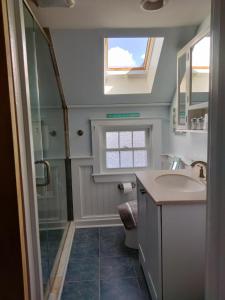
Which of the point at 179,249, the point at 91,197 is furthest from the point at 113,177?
the point at 179,249

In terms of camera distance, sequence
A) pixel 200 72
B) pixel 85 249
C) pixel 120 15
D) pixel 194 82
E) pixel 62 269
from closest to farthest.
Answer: pixel 120 15
pixel 200 72
pixel 194 82
pixel 62 269
pixel 85 249

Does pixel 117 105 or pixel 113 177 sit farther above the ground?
pixel 117 105

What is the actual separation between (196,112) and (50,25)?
4.51ft

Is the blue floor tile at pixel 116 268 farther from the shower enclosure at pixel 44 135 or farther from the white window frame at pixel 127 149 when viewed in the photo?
the white window frame at pixel 127 149

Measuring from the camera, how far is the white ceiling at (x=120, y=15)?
154 cm

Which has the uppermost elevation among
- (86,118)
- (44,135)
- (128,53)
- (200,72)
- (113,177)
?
(128,53)

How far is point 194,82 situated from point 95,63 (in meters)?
0.92

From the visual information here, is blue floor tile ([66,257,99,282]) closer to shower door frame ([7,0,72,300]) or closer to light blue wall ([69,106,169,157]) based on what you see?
shower door frame ([7,0,72,300])

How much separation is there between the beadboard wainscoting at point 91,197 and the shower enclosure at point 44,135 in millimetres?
501

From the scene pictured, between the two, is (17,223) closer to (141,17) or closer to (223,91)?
(223,91)

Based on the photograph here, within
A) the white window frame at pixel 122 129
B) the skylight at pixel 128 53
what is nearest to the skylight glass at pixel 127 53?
the skylight at pixel 128 53

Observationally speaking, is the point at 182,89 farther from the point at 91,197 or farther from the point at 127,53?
the point at 91,197

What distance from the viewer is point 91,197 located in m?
2.89

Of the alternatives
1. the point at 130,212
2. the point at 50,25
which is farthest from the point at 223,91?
the point at 130,212
